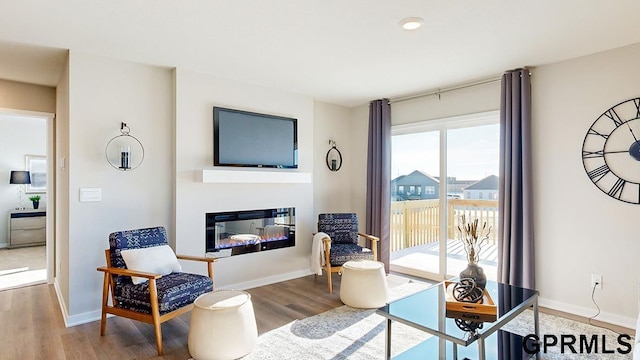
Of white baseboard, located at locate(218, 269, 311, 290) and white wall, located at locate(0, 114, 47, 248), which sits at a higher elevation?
white wall, located at locate(0, 114, 47, 248)

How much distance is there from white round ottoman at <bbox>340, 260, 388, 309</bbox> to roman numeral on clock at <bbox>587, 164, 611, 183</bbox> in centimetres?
212

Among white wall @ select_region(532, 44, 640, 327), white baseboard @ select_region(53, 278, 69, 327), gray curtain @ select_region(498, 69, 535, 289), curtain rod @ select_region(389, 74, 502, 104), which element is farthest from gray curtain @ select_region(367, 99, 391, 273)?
white baseboard @ select_region(53, 278, 69, 327)

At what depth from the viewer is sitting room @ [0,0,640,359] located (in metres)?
2.55

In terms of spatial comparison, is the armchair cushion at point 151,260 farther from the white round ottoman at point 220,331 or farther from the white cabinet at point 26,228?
the white cabinet at point 26,228

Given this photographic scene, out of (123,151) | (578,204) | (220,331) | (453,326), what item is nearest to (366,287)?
(453,326)

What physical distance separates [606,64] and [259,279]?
13.7ft

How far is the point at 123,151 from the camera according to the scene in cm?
338

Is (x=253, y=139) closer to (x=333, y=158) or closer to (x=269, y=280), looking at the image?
(x=333, y=158)

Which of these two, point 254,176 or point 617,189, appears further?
point 254,176

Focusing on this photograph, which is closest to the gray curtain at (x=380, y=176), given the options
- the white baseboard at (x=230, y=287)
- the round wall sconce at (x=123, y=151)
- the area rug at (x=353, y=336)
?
the white baseboard at (x=230, y=287)

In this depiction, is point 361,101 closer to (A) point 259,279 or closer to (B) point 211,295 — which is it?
(A) point 259,279

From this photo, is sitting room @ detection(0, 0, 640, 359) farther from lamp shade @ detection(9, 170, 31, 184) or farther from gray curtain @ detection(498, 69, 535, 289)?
lamp shade @ detection(9, 170, 31, 184)

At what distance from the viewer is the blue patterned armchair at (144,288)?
2.64 metres

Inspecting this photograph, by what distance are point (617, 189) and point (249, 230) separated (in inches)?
146
